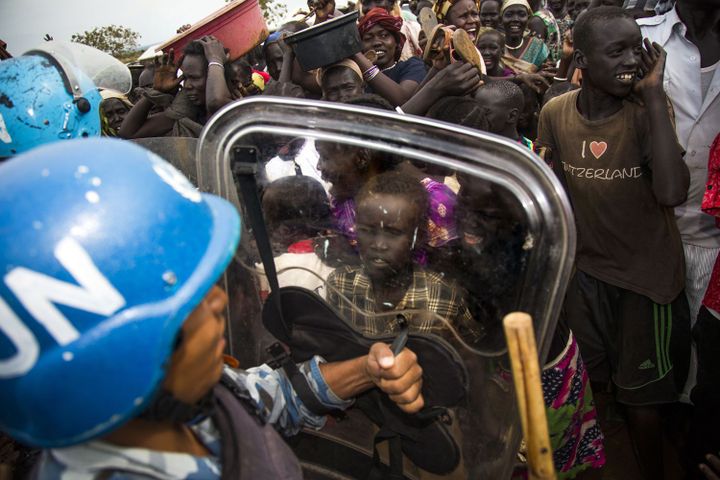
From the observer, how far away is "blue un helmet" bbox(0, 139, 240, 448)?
851mm

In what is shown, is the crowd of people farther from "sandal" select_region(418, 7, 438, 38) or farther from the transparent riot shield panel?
"sandal" select_region(418, 7, 438, 38)

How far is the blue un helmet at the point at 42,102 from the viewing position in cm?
226

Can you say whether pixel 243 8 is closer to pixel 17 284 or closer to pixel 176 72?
pixel 176 72

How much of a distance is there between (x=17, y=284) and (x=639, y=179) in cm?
248

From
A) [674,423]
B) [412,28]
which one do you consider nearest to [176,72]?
[412,28]

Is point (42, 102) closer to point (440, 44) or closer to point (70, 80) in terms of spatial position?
point (70, 80)

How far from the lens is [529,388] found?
96cm

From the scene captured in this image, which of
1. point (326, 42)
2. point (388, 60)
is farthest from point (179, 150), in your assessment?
point (388, 60)

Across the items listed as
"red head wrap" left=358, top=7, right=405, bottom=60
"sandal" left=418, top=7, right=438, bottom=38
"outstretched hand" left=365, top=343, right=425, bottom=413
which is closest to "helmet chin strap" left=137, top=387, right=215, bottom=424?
"outstretched hand" left=365, top=343, right=425, bottom=413

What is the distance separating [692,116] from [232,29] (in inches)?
124

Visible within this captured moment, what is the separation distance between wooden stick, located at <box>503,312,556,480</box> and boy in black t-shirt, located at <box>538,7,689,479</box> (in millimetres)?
1707

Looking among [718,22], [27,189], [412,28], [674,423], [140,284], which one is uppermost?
[27,189]

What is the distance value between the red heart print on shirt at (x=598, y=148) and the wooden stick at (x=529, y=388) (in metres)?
1.80

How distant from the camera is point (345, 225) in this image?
4.51 ft
